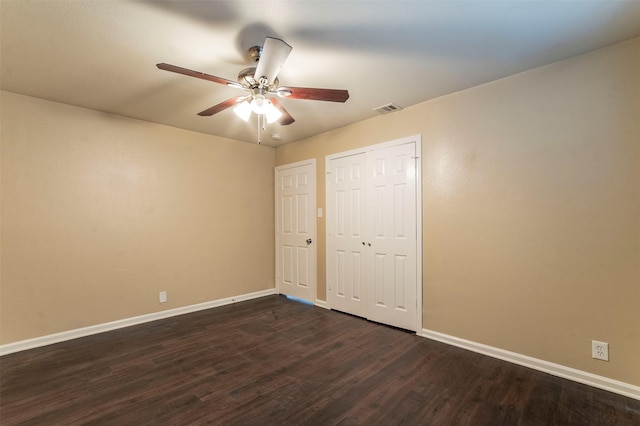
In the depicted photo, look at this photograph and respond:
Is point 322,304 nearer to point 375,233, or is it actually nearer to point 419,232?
point 375,233

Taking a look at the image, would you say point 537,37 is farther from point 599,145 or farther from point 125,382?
point 125,382

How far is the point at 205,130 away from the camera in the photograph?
4.18m

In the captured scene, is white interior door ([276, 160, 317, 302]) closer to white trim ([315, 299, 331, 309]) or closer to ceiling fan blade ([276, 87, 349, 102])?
white trim ([315, 299, 331, 309])

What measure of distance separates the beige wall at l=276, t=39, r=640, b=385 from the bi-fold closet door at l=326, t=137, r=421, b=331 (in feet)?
0.64

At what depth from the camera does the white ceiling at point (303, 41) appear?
5.86 feet

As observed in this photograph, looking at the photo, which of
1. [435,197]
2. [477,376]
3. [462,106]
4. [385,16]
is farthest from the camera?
[435,197]

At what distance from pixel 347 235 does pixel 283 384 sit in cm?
212

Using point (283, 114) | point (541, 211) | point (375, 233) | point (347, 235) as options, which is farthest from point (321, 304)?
point (541, 211)

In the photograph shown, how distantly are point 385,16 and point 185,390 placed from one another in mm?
3052

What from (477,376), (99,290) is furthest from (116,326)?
(477,376)

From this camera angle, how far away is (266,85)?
2277mm

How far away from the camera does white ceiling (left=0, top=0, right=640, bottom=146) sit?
A: 70.3 inches

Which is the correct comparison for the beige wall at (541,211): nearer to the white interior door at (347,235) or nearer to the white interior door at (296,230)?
the white interior door at (347,235)

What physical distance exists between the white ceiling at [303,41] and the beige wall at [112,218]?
0.51 metres
